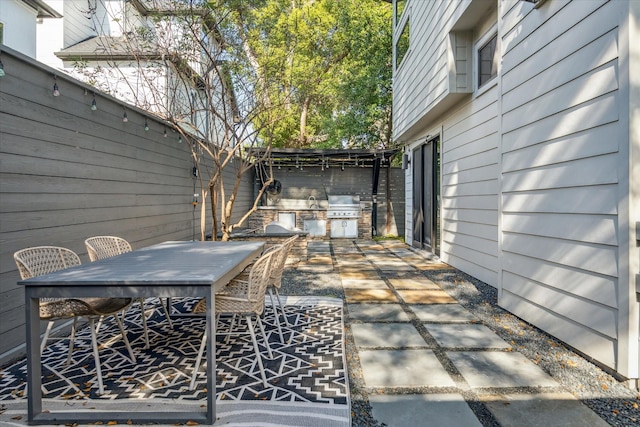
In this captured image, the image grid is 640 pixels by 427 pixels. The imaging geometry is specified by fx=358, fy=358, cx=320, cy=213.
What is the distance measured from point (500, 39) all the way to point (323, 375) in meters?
3.36

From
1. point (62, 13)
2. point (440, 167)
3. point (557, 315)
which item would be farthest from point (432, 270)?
point (62, 13)

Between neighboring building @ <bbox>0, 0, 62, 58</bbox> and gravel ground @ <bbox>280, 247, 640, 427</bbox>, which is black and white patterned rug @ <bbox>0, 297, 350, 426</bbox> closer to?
gravel ground @ <bbox>280, 247, 640, 427</bbox>

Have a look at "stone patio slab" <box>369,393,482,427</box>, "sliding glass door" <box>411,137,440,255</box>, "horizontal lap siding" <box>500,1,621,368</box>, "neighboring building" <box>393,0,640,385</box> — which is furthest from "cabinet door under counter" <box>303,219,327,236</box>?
"stone patio slab" <box>369,393,482,427</box>

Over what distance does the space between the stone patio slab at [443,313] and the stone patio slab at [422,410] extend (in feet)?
4.16

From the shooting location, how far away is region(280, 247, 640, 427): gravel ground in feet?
5.56

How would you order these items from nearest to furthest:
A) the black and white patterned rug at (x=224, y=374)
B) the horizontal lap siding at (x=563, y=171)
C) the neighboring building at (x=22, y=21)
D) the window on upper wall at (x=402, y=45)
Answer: the black and white patterned rug at (x=224, y=374), the horizontal lap siding at (x=563, y=171), the neighboring building at (x=22, y=21), the window on upper wall at (x=402, y=45)

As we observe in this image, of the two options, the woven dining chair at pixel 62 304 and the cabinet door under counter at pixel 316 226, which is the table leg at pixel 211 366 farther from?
the cabinet door under counter at pixel 316 226

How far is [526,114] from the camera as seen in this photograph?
2918 millimetres

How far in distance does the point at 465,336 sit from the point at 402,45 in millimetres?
6943

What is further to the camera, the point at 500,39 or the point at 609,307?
the point at 500,39

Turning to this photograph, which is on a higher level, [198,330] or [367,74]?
[367,74]

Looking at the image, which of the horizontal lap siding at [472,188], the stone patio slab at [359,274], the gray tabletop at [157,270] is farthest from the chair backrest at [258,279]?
the horizontal lap siding at [472,188]

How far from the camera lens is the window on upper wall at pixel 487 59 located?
414 centimetres

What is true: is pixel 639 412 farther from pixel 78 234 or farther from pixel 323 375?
pixel 78 234
